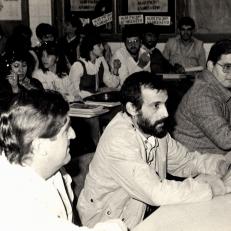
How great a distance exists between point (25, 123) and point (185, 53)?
6462mm

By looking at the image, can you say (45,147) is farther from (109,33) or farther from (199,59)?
(109,33)

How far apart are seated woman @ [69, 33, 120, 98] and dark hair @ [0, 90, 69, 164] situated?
163 inches

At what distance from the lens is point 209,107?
116 inches

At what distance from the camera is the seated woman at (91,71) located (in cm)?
605

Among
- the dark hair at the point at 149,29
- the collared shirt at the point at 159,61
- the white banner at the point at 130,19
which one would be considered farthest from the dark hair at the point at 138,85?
the white banner at the point at 130,19

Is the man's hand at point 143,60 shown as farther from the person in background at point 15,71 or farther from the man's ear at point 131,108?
the man's ear at point 131,108

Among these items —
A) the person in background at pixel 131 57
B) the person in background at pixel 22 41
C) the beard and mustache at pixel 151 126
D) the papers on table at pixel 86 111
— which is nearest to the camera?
the beard and mustache at pixel 151 126

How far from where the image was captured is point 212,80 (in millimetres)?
3037

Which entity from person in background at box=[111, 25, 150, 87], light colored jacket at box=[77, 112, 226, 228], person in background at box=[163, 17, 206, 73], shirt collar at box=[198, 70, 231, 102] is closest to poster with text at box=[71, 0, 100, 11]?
person in background at box=[163, 17, 206, 73]

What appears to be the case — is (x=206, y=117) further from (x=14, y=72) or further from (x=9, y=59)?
(x=9, y=59)

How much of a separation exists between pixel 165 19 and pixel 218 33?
93 cm

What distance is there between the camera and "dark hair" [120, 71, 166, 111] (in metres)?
2.36

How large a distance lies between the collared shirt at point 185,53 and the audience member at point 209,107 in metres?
4.73

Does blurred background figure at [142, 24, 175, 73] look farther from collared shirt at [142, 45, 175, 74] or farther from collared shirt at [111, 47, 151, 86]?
collared shirt at [111, 47, 151, 86]
